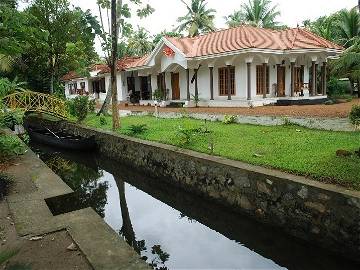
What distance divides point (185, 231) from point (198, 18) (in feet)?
123

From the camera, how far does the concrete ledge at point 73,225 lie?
461 cm

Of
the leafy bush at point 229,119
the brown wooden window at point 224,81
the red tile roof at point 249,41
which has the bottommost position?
the leafy bush at point 229,119

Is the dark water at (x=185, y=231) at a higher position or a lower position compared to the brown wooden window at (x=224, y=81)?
lower

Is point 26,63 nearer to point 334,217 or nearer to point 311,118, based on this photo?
point 311,118

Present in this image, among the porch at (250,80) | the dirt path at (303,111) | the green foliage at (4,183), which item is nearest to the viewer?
the green foliage at (4,183)

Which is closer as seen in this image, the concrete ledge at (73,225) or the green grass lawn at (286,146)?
the concrete ledge at (73,225)

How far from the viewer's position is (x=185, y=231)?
7848 millimetres

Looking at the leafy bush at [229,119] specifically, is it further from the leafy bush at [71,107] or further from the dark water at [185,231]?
the leafy bush at [71,107]

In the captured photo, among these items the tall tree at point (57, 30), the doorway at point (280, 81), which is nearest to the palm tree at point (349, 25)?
the doorway at point (280, 81)

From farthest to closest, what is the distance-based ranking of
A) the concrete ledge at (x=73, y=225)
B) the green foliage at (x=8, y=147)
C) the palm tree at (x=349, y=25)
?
the palm tree at (x=349, y=25), the green foliage at (x=8, y=147), the concrete ledge at (x=73, y=225)

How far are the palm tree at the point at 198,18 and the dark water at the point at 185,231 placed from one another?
33040mm

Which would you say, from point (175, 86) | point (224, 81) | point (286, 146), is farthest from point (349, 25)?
point (286, 146)

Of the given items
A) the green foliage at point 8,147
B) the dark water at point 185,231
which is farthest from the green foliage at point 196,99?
the green foliage at point 8,147

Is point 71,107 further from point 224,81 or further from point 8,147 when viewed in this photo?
point 8,147
